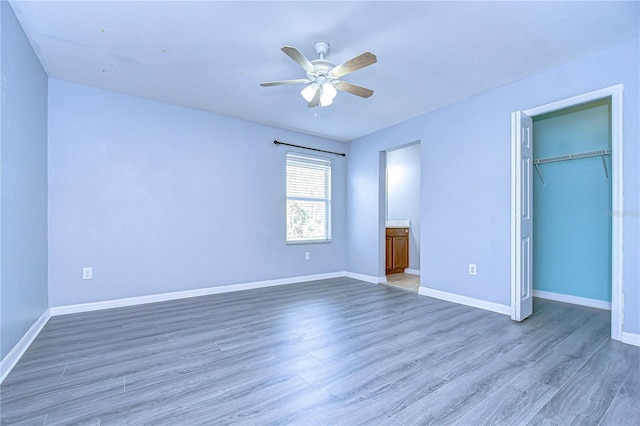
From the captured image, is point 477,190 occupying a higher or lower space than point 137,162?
lower

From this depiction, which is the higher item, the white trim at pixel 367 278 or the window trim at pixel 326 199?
the window trim at pixel 326 199

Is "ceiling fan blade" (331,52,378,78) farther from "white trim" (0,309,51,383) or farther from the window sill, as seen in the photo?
"white trim" (0,309,51,383)

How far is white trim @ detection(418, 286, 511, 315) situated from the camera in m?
3.28

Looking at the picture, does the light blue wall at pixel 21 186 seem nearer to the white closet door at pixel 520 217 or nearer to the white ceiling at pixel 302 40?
the white ceiling at pixel 302 40

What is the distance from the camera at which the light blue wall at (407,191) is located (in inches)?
229

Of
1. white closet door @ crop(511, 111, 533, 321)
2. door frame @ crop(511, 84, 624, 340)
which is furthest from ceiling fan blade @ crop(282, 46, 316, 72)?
door frame @ crop(511, 84, 624, 340)

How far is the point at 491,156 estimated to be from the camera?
3.44 meters

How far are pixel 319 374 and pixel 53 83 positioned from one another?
3.99 metres

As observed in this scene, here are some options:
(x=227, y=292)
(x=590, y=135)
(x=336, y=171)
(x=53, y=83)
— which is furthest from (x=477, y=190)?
(x=53, y=83)

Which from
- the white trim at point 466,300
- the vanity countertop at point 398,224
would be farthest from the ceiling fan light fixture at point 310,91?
the vanity countertop at point 398,224

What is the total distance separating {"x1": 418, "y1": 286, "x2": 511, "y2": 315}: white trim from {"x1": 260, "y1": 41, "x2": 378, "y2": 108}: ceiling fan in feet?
8.88

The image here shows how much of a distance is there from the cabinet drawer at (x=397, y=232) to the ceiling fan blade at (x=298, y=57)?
11.9 feet

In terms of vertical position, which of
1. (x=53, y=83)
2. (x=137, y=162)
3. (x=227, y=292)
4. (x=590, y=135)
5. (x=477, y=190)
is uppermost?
(x=53, y=83)

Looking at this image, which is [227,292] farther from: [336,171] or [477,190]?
[477,190]
